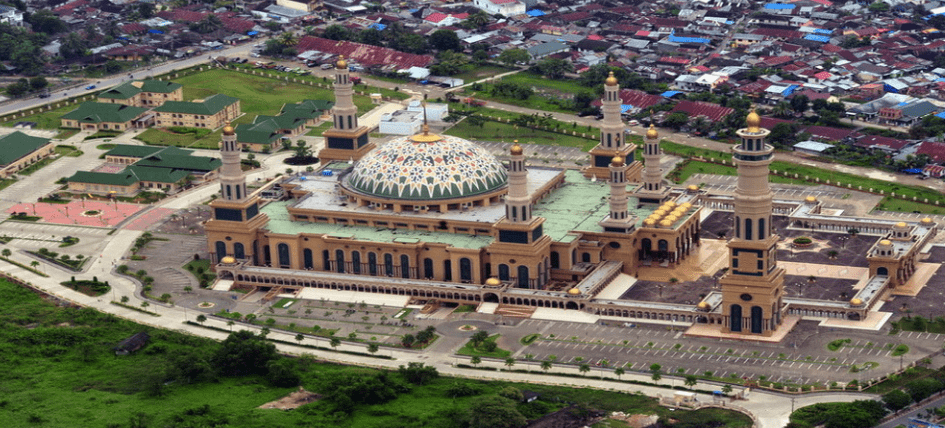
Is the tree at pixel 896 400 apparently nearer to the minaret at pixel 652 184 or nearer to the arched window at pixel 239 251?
the minaret at pixel 652 184

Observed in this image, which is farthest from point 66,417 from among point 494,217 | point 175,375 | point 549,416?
point 494,217

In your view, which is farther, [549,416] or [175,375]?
[175,375]

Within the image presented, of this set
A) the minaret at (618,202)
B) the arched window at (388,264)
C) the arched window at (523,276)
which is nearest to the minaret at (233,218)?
the arched window at (388,264)

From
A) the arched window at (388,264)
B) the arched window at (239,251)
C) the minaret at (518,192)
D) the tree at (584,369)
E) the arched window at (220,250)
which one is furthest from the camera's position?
the arched window at (220,250)

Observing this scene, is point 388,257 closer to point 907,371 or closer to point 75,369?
point 75,369

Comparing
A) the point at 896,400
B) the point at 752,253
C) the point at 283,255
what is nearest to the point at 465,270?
the point at 283,255

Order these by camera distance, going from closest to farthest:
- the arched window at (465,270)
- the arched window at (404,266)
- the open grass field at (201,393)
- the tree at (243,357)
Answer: the open grass field at (201,393), the tree at (243,357), the arched window at (465,270), the arched window at (404,266)

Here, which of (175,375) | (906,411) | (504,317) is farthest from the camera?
(504,317)
